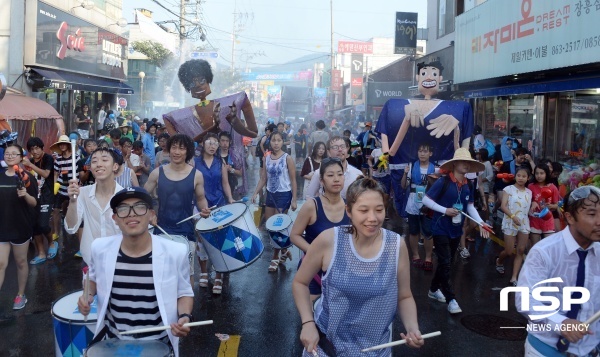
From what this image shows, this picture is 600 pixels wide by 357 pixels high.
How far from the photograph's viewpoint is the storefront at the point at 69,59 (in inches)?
634

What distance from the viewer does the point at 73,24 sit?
1898cm

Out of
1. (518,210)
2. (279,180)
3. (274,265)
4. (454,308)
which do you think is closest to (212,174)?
(279,180)

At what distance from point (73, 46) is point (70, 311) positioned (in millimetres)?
17224

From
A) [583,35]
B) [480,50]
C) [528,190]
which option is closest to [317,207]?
[528,190]

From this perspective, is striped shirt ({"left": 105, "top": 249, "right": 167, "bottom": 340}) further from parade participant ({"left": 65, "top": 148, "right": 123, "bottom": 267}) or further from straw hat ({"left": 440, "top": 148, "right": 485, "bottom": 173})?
straw hat ({"left": 440, "top": 148, "right": 485, "bottom": 173})

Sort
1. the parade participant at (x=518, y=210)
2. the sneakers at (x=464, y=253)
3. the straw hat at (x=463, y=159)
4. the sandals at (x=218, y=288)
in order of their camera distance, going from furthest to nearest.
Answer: the sneakers at (x=464, y=253) < the parade participant at (x=518, y=210) < the sandals at (x=218, y=288) < the straw hat at (x=463, y=159)

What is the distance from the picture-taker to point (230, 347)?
5.25 metres

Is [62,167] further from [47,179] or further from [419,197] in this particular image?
[419,197]

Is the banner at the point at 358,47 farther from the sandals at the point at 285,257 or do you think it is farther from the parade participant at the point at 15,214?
the parade participant at the point at 15,214

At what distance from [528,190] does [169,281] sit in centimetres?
539

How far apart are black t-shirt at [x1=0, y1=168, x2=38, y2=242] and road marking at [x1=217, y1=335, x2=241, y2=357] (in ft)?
7.75

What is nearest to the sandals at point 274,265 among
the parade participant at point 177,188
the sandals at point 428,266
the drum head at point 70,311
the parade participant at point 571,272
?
the parade participant at point 177,188

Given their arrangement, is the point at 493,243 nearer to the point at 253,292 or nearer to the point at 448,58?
the point at 253,292

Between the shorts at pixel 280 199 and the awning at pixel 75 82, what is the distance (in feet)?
34.3
